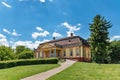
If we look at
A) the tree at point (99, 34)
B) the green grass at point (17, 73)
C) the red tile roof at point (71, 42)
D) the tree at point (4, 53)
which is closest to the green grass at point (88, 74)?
the green grass at point (17, 73)

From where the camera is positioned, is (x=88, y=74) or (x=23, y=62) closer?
(x=88, y=74)

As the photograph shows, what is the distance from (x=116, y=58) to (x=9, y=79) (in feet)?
142

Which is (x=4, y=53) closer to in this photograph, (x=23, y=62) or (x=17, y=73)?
(x=23, y=62)

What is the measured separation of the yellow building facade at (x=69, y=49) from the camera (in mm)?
41875

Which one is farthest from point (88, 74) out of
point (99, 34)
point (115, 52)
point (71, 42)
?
point (115, 52)

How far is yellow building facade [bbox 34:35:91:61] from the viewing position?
41.9 m

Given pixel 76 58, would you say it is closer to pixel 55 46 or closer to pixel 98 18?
pixel 55 46

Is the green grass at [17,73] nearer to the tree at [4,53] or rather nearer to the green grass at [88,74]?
the green grass at [88,74]

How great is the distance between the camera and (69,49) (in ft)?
145

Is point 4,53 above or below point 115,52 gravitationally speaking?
above

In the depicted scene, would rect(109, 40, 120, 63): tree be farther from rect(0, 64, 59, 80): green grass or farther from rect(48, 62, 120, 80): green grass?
rect(0, 64, 59, 80): green grass

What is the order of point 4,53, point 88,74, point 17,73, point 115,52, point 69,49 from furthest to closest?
point 4,53, point 115,52, point 69,49, point 17,73, point 88,74

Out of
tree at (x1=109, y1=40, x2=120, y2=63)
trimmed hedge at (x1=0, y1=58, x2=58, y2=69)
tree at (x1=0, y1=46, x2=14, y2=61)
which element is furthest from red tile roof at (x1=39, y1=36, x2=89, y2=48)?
tree at (x1=0, y1=46, x2=14, y2=61)

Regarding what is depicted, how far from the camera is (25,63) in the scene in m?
28.2
